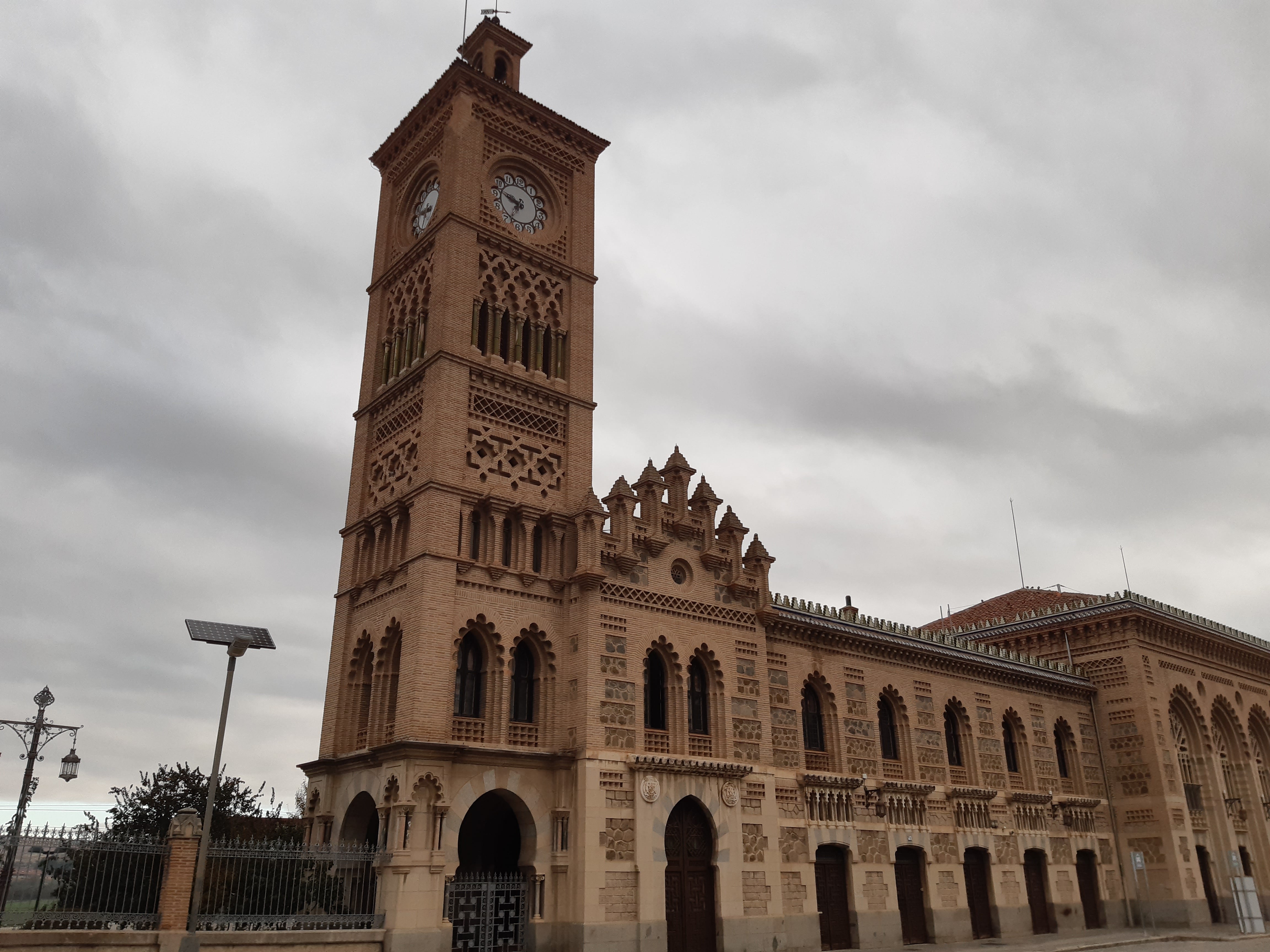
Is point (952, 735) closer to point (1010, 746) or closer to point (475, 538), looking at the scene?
point (1010, 746)

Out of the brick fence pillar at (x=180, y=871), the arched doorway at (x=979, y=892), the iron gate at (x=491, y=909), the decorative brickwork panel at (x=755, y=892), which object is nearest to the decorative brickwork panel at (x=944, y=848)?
the arched doorway at (x=979, y=892)

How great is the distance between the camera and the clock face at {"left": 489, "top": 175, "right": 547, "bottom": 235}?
30.7 meters

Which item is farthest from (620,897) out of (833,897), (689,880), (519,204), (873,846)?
(519,204)

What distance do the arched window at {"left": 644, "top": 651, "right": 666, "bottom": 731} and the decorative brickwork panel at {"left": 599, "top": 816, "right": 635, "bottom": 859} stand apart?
2665mm

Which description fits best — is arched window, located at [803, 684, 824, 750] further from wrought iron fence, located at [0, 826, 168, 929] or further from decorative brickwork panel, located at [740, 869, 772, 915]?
wrought iron fence, located at [0, 826, 168, 929]

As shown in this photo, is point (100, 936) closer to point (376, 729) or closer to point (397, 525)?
point (376, 729)

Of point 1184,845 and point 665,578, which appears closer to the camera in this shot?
point 665,578

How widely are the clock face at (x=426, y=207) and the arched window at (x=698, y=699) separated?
50.0 ft

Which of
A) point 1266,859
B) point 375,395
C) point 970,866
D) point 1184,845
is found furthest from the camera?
point 1266,859

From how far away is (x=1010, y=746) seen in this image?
Answer: 124 feet

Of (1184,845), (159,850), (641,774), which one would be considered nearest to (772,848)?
(641,774)

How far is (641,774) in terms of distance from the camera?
2495 cm

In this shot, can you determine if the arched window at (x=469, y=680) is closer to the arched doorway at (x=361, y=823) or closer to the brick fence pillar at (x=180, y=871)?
the arched doorway at (x=361, y=823)

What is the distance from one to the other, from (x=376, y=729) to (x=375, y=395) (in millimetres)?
10177
